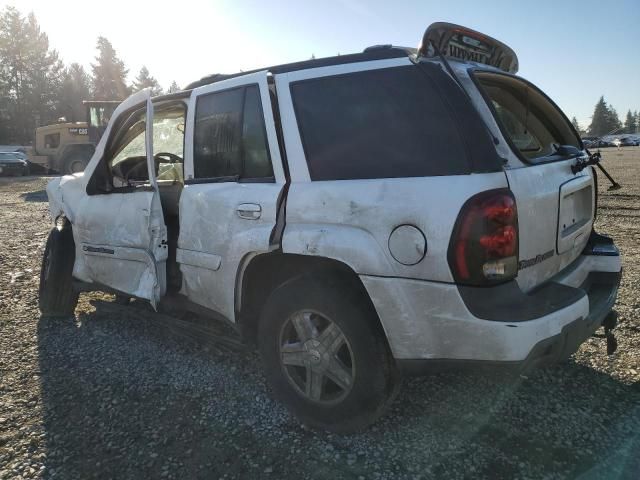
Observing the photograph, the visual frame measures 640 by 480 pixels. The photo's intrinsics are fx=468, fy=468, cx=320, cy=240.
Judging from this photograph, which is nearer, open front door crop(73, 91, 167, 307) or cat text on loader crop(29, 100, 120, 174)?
open front door crop(73, 91, 167, 307)

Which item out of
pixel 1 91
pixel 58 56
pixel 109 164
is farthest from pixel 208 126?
pixel 58 56

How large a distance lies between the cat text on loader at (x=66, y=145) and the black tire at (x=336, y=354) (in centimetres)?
1752

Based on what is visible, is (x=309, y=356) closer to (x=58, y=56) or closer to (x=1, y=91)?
→ (x=1, y=91)

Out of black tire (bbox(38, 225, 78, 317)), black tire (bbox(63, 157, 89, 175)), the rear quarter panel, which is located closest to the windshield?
the rear quarter panel

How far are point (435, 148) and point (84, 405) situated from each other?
261cm

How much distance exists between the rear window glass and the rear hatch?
31 cm

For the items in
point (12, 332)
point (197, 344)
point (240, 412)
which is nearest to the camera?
point (240, 412)

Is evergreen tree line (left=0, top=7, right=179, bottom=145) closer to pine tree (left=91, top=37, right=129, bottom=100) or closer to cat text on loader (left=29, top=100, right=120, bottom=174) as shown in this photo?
pine tree (left=91, top=37, right=129, bottom=100)

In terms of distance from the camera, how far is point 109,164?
401 centimetres

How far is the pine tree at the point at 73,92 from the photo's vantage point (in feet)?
179

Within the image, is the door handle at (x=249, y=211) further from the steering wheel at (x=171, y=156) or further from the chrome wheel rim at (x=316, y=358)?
the steering wheel at (x=171, y=156)

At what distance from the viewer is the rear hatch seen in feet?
7.38

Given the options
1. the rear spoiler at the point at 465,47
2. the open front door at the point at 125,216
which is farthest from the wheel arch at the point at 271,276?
the rear spoiler at the point at 465,47

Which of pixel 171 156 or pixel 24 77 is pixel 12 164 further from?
pixel 24 77
